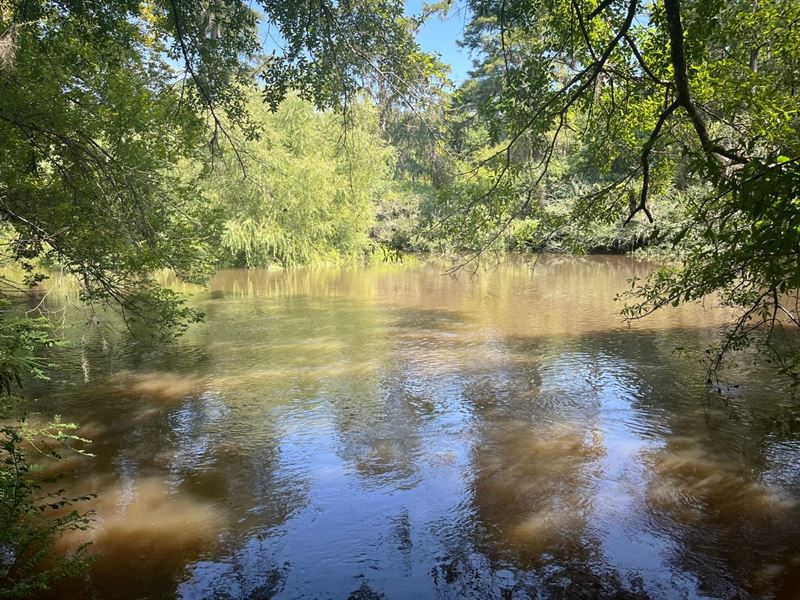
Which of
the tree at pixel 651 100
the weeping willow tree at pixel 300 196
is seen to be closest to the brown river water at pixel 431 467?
the tree at pixel 651 100

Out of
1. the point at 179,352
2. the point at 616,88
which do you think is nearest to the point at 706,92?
the point at 616,88

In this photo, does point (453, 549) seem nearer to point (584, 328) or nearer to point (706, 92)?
point (706, 92)

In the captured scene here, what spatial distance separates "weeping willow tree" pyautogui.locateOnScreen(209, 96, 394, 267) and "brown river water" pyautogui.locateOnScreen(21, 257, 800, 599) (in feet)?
35.6

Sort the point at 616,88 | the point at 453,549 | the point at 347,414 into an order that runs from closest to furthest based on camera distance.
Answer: the point at 453,549 → the point at 616,88 → the point at 347,414

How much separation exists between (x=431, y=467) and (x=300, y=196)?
17965 millimetres

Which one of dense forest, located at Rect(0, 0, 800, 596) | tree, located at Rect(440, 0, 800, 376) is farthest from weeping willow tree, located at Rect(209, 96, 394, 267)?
tree, located at Rect(440, 0, 800, 376)

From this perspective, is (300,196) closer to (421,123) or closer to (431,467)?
(421,123)

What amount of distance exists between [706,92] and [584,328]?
766cm

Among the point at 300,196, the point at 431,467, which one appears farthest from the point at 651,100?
the point at 300,196

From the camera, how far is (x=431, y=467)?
6488 millimetres

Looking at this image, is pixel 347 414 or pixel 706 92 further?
pixel 347 414

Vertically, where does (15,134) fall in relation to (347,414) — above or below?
above

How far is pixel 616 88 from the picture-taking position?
668 centimetres

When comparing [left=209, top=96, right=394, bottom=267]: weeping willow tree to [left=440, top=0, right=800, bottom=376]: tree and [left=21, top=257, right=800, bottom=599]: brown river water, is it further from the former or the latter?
[left=440, top=0, right=800, bottom=376]: tree
